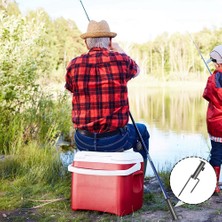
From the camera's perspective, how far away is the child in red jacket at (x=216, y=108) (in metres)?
3.25

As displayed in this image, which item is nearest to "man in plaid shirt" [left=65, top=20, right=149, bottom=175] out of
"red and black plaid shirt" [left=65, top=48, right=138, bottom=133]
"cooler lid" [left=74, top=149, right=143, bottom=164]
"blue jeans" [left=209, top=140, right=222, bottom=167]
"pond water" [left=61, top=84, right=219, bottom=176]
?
"red and black plaid shirt" [left=65, top=48, right=138, bottom=133]

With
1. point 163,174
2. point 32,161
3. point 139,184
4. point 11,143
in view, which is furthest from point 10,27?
point 139,184

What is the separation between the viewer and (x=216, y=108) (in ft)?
10.8

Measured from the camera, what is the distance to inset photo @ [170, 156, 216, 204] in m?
3.01

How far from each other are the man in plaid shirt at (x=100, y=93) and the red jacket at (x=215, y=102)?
0.66m

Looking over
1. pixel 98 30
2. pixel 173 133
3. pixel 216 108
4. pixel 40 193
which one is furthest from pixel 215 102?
pixel 173 133

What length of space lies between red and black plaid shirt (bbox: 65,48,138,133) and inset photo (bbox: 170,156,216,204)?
0.52 meters

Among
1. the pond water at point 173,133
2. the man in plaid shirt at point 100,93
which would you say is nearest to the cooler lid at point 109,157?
the man in plaid shirt at point 100,93

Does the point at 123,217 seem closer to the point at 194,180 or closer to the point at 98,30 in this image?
the point at 194,180

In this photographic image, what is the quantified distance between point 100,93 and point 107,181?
55 cm

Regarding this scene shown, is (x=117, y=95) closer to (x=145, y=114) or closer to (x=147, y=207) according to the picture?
(x=147, y=207)

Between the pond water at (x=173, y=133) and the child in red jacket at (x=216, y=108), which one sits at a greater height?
the child in red jacket at (x=216, y=108)

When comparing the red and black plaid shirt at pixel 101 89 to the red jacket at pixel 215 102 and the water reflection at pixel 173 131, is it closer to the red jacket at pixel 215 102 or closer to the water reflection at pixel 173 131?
the red jacket at pixel 215 102

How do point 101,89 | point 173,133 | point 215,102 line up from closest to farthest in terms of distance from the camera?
1. point 101,89
2. point 215,102
3. point 173,133
